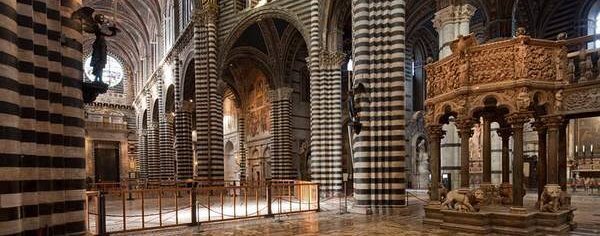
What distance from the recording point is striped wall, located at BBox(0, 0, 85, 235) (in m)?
5.39

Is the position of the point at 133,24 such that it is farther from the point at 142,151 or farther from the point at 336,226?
the point at 336,226

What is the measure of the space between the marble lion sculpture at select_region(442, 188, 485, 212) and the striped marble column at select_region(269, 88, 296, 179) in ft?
66.7

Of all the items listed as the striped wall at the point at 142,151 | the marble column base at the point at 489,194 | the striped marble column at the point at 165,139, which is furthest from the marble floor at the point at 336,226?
the striped wall at the point at 142,151

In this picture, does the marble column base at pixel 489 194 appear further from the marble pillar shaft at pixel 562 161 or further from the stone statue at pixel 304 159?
the stone statue at pixel 304 159

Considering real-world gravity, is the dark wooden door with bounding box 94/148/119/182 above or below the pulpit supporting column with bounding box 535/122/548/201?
below

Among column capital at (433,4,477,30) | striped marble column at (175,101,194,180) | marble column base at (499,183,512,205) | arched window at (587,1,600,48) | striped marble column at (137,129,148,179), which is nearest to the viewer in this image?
marble column base at (499,183,512,205)

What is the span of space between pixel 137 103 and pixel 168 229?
1608 inches

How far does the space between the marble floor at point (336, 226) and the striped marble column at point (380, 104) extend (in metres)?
1.11

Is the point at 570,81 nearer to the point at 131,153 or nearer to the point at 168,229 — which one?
the point at 168,229

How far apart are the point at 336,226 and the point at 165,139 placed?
2812 centimetres

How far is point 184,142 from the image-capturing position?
2945cm

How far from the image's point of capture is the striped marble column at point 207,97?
78.2 ft

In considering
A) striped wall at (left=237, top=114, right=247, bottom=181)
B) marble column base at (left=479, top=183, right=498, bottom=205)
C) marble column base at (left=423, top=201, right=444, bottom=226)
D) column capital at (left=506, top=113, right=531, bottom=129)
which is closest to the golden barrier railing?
marble column base at (left=423, top=201, right=444, bottom=226)

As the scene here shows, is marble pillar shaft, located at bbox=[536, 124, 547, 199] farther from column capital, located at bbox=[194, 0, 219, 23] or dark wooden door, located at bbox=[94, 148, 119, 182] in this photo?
dark wooden door, located at bbox=[94, 148, 119, 182]
